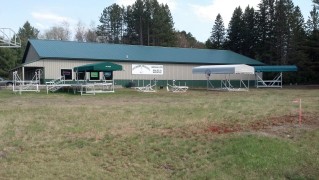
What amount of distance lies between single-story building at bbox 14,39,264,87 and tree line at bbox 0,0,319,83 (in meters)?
9.67

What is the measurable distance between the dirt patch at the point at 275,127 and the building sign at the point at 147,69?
32.6m

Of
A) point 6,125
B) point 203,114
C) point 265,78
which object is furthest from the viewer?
point 265,78

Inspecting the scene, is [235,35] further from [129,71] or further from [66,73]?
[66,73]

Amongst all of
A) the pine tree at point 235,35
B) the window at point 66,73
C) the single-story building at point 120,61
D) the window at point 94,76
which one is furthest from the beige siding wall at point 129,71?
the pine tree at point 235,35

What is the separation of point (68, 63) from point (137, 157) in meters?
33.5

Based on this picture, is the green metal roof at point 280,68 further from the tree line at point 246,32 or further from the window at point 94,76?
the window at point 94,76

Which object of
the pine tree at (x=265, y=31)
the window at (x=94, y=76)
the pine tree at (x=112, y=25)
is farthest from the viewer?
the pine tree at (x=112, y=25)

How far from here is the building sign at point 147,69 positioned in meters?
44.7

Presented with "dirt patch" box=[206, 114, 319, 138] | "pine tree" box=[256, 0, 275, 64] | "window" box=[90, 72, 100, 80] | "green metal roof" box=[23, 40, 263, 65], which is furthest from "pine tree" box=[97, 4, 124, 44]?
"dirt patch" box=[206, 114, 319, 138]

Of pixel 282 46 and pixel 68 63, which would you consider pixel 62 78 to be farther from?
pixel 282 46

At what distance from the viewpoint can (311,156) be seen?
28.2 feet

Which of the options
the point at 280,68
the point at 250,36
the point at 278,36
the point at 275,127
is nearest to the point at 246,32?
the point at 250,36

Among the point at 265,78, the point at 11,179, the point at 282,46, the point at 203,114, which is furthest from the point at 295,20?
the point at 11,179

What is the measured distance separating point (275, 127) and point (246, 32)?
6049 cm
